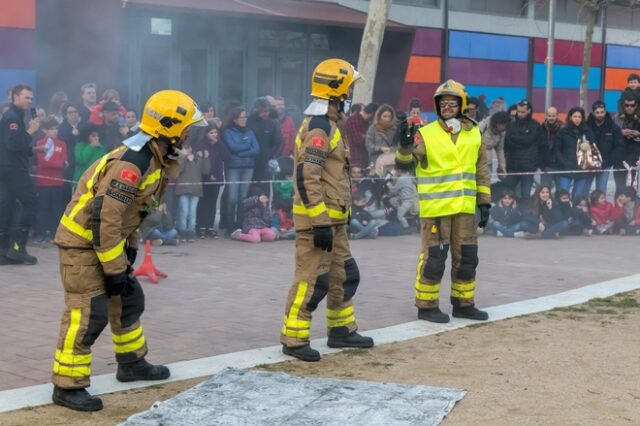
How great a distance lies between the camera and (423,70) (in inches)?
937

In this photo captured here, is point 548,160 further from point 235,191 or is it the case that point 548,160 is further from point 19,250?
point 19,250

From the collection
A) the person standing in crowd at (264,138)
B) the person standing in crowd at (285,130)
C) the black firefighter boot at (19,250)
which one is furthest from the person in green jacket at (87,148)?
the person standing in crowd at (285,130)

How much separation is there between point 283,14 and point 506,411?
46.6ft

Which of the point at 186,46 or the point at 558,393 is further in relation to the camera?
the point at 186,46

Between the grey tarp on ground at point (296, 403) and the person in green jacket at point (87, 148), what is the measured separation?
6.17 metres

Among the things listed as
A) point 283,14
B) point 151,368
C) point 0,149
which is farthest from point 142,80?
point 151,368

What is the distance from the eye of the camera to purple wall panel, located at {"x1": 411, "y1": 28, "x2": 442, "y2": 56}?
934 inches

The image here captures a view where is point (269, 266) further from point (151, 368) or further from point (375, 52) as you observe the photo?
point (375, 52)

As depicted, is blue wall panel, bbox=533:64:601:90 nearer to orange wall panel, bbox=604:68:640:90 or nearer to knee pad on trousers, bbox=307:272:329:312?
orange wall panel, bbox=604:68:640:90

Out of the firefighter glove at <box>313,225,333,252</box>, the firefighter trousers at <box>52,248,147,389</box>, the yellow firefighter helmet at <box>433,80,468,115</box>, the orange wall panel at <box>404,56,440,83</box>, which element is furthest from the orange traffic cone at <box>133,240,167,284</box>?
the orange wall panel at <box>404,56,440,83</box>

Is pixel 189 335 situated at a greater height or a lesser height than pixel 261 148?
lesser

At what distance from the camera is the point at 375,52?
16.7 meters

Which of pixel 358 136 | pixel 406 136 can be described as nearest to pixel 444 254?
pixel 406 136

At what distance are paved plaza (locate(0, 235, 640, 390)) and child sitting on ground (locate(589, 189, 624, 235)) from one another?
0.64m
